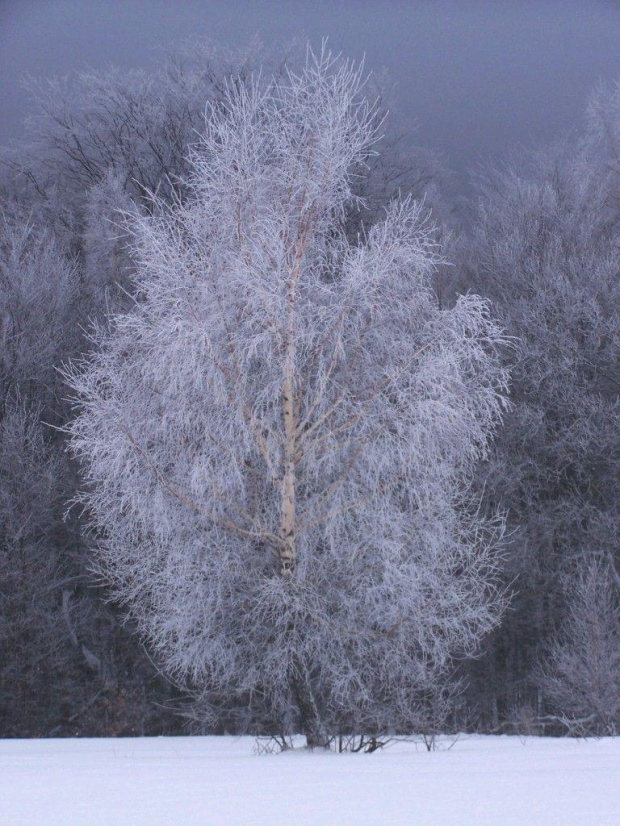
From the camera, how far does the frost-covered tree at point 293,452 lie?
34.6 ft

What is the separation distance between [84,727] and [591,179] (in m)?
15.5

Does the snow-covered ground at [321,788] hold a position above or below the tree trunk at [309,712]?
above

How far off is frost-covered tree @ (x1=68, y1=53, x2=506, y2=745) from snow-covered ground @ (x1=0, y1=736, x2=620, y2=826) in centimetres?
102

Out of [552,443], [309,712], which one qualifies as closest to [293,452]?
[309,712]

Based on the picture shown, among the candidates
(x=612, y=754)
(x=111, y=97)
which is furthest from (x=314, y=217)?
(x=111, y=97)

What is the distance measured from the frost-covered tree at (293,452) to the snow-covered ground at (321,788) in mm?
1024

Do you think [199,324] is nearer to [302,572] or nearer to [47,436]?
[302,572]

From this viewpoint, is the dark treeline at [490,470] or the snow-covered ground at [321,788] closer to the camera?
the snow-covered ground at [321,788]

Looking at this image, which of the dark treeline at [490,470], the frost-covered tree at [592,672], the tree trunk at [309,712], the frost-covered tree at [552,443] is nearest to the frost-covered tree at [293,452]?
the tree trunk at [309,712]

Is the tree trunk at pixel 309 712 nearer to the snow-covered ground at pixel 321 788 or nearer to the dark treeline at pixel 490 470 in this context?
the snow-covered ground at pixel 321 788

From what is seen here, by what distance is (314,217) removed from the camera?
11.5 m

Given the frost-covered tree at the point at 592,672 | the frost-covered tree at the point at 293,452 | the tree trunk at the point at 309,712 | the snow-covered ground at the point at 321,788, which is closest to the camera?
the snow-covered ground at the point at 321,788

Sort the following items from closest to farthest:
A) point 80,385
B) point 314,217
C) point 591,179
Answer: point 80,385
point 314,217
point 591,179

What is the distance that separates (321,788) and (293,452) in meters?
4.33
